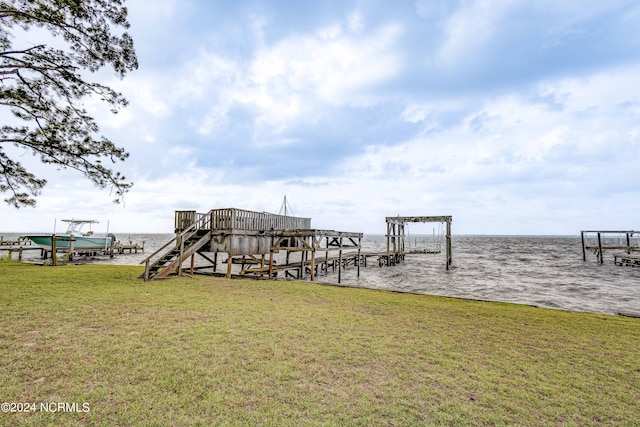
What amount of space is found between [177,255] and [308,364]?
43.8 feet

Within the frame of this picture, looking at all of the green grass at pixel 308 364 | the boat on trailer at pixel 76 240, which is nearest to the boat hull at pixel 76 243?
the boat on trailer at pixel 76 240

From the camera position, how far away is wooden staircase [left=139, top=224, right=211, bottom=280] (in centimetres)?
1458

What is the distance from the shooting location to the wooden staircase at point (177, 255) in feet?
47.8

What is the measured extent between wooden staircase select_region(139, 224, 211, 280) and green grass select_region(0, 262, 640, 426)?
5.49m

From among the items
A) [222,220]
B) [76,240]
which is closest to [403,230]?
[222,220]

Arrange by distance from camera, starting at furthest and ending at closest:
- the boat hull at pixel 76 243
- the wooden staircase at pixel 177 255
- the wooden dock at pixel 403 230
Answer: the boat hull at pixel 76 243
the wooden dock at pixel 403 230
the wooden staircase at pixel 177 255

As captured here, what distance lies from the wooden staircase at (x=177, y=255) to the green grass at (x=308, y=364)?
5490mm

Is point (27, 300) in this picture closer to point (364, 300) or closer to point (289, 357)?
point (289, 357)

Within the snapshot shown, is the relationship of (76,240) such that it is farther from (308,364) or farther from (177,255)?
(308,364)

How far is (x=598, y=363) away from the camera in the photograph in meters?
5.55

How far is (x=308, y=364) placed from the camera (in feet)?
16.5

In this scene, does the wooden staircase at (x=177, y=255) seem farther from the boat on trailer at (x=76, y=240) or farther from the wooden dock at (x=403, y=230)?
the boat on trailer at (x=76, y=240)

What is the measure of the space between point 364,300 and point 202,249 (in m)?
10.5

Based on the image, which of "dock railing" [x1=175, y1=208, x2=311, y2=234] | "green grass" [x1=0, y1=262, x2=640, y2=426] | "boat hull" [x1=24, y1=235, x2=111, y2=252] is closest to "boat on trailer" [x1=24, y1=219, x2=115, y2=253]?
"boat hull" [x1=24, y1=235, x2=111, y2=252]
